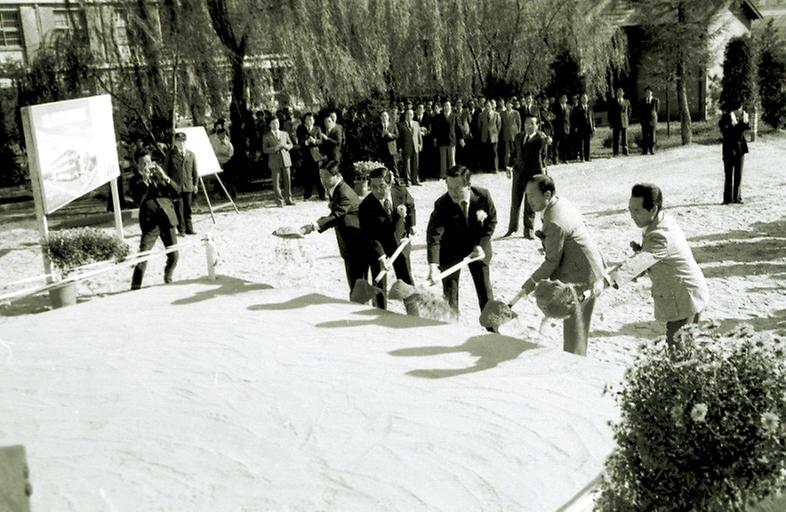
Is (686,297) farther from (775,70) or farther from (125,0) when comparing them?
(775,70)

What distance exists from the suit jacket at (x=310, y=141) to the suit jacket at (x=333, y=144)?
5.2 inches

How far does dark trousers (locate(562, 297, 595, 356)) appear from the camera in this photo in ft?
24.3

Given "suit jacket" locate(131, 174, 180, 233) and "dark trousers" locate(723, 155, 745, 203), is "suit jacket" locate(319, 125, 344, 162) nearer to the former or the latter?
"suit jacket" locate(131, 174, 180, 233)

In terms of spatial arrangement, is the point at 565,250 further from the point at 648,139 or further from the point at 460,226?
the point at 648,139

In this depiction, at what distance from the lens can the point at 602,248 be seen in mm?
12930

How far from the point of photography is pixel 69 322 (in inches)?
394

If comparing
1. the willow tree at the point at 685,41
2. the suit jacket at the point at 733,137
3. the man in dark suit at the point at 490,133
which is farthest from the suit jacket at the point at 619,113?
the suit jacket at the point at 733,137

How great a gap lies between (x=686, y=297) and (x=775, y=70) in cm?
2429

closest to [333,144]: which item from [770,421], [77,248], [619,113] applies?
[77,248]

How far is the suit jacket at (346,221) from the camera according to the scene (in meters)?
9.41

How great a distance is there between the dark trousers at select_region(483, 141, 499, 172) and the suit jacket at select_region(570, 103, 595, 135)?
96.0 inches

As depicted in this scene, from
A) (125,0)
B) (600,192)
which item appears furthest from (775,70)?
(125,0)

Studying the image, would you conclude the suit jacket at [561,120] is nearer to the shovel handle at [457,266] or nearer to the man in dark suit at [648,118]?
the man in dark suit at [648,118]

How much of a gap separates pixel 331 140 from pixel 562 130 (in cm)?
752
